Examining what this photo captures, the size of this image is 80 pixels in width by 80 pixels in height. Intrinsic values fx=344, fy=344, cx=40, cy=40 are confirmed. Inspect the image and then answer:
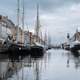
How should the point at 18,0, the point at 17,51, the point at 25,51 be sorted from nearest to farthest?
the point at 17,51, the point at 25,51, the point at 18,0

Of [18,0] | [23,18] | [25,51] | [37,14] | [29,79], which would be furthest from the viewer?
[37,14]

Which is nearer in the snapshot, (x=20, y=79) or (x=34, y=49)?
(x=20, y=79)

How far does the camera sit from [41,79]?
15.2 metres

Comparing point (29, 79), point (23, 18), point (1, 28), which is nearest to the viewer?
point (29, 79)

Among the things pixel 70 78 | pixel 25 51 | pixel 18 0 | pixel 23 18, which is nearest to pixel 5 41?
pixel 23 18

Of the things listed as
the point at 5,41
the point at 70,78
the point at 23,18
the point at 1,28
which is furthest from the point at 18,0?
the point at 70,78

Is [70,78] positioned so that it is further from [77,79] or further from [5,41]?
[5,41]

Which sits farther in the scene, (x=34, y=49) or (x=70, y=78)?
(x=34, y=49)

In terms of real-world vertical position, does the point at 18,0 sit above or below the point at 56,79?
above

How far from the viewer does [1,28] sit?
100938 mm

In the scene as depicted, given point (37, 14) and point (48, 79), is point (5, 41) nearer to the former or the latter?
point (37, 14)

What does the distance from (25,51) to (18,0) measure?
16.3 metres

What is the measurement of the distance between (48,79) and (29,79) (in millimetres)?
890

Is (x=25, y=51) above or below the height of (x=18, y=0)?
below
